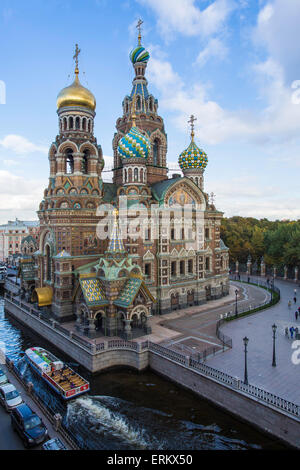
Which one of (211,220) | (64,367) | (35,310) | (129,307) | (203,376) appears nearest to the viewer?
(203,376)

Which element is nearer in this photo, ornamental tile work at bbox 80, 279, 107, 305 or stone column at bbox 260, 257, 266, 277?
ornamental tile work at bbox 80, 279, 107, 305

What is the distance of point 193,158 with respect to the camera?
32.9m

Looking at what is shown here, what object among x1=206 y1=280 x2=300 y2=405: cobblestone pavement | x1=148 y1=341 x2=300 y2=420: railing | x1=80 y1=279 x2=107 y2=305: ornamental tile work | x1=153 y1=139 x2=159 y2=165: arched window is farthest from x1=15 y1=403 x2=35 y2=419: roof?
x1=153 y1=139 x2=159 y2=165: arched window

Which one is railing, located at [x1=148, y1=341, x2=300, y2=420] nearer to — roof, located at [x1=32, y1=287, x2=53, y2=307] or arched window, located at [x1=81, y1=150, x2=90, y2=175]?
roof, located at [x1=32, y1=287, x2=53, y2=307]

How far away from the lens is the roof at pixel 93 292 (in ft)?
70.5

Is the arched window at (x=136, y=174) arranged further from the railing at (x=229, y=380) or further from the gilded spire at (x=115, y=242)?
the railing at (x=229, y=380)

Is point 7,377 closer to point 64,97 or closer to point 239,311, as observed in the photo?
point 239,311

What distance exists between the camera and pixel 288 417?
492 inches

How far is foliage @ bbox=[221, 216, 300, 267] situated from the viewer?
4525 centimetres

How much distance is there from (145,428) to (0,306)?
94.0ft

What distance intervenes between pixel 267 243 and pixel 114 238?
128 feet

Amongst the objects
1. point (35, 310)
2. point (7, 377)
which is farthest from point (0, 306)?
point (7, 377)

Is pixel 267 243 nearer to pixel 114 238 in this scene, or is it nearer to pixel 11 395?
pixel 114 238

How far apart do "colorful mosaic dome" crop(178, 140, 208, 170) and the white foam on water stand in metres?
24.2
